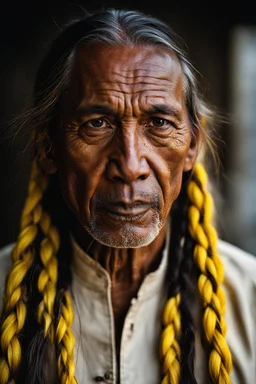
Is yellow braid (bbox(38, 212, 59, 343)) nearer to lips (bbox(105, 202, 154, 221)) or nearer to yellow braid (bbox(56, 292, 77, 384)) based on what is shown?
yellow braid (bbox(56, 292, 77, 384))

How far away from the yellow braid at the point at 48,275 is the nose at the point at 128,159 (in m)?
0.50

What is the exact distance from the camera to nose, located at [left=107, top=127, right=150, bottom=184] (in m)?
2.01

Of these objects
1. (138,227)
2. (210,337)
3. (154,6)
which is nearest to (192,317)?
(210,337)

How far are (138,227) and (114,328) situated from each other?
0.50m

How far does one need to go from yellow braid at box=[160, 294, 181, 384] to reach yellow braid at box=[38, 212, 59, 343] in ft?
1.58

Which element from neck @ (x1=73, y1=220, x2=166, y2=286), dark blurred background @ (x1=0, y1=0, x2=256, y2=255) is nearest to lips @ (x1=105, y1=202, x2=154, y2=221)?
neck @ (x1=73, y1=220, x2=166, y2=286)

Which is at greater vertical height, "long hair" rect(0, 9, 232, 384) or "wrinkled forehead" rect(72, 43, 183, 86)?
"wrinkled forehead" rect(72, 43, 183, 86)

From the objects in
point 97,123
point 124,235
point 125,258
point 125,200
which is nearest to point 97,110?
point 97,123

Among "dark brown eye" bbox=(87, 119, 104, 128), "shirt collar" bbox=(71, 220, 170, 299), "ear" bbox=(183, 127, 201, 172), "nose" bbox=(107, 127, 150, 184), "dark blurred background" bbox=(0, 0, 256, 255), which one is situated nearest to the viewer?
"nose" bbox=(107, 127, 150, 184)

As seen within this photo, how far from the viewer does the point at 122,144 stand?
206cm

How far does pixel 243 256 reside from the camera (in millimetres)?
2588

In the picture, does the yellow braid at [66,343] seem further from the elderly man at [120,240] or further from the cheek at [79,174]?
the cheek at [79,174]

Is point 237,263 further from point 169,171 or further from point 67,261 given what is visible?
point 67,261

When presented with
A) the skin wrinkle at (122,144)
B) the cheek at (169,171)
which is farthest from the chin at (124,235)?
the cheek at (169,171)
